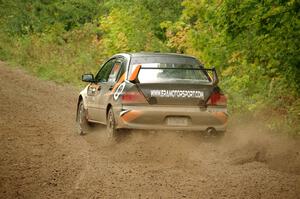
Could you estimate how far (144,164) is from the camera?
9445 mm

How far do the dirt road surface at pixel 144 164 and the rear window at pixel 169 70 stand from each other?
2.98 feet

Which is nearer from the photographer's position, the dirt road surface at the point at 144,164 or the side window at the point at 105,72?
the dirt road surface at the point at 144,164

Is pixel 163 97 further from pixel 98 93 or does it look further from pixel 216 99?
pixel 98 93

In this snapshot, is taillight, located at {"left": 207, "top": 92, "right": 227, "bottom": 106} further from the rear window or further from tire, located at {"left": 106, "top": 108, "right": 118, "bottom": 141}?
tire, located at {"left": 106, "top": 108, "right": 118, "bottom": 141}

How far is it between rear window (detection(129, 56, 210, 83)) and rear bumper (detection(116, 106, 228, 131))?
19.9 inches

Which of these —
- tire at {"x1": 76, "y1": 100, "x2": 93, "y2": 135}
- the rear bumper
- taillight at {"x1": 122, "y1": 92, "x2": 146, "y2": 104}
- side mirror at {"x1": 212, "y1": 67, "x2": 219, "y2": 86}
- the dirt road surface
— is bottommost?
tire at {"x1": 76, "y1": 100, "x2": 93, "y2": 135}

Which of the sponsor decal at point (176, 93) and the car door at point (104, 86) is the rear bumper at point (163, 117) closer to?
the sponsor decal at point (176, 93)

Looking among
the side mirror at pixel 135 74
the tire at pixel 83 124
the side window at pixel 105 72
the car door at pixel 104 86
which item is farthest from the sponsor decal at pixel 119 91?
the tire at pixel 83 124

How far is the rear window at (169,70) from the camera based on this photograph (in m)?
11.1

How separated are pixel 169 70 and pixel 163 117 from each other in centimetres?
95

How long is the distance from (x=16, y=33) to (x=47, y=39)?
445 centimetres

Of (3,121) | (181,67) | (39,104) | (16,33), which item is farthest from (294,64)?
(16,33)

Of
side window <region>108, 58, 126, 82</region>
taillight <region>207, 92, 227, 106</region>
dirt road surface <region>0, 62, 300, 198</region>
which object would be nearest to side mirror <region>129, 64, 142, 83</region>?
side window <region>108, 58, 126, 82</region>

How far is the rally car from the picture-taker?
35.3ft
